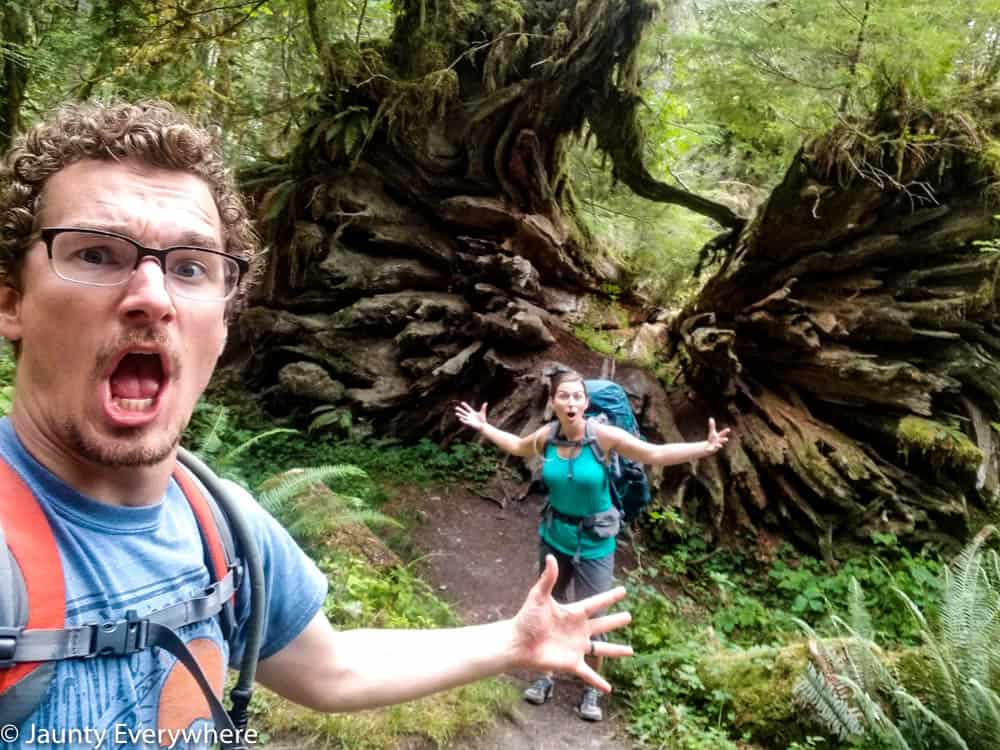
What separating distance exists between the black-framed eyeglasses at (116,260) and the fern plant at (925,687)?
14.3 feet

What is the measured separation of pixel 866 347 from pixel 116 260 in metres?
8.16

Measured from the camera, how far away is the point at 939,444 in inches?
270

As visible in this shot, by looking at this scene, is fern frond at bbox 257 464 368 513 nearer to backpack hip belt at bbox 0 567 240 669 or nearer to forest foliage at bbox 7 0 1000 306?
forest foliage at bbox 7 0 1000 306

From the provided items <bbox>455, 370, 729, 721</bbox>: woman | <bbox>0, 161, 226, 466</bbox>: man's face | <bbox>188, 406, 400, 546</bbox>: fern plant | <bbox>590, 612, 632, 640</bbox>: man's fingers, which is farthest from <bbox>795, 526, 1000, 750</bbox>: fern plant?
<bbox>0, 161, 226, 466</bbox>: man's face

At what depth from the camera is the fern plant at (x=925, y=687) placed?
3.77m

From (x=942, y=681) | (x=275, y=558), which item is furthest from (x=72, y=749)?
(x=942, y=681)

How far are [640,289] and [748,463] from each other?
487cm

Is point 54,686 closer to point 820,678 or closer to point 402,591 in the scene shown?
point 402,591

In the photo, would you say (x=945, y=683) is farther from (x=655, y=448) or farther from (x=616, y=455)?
(x=616, y=455)

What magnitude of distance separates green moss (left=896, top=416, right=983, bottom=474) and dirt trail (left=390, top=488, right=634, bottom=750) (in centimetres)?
460

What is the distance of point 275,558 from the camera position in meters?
1.49

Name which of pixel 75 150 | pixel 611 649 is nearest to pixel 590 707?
pixel 611 649

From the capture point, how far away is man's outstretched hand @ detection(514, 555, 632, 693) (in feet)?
5.45

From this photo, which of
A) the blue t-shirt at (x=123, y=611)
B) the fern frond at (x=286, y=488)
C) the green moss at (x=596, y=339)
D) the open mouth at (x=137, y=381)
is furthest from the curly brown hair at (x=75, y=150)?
the green moss at (x=596, y=339)
